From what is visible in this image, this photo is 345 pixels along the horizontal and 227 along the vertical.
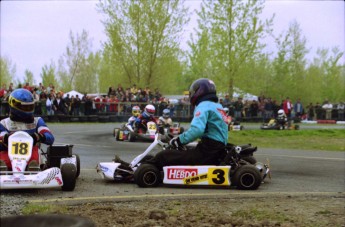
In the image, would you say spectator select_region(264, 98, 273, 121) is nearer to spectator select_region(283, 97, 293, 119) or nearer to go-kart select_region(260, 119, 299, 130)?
spectator select_region(283, 97, 293, 119)

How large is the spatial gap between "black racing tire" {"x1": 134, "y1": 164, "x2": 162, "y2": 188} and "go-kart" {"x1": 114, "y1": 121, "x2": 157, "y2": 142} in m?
9.09

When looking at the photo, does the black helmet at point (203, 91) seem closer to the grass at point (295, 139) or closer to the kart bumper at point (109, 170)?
the kart bumper at point (109, 170)

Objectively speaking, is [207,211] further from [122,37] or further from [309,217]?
[122,37]

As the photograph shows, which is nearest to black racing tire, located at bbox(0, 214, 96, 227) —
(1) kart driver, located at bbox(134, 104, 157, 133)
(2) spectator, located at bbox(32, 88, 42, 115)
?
(1) kart driver, located at bbox(134, 104, 157, 133)

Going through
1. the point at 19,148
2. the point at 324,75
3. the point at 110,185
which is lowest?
the point at 110,185

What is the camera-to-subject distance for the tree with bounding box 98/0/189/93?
113ft

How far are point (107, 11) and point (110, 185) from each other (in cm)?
2972

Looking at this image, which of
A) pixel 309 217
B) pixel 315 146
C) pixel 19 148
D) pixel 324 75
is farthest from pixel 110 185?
pixel 324 75

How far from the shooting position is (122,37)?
35125mm

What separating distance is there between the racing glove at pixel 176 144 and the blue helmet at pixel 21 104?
205 centimetres

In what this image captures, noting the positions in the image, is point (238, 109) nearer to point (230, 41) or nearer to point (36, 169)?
point (230, 41)

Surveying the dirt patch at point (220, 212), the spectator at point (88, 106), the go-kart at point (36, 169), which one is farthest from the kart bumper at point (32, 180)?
the spectator at point (88, 106)

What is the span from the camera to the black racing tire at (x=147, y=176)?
7.15 m

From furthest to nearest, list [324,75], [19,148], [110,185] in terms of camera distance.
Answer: [324,75], [110,185], [19,148]
